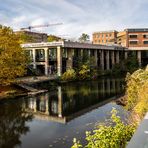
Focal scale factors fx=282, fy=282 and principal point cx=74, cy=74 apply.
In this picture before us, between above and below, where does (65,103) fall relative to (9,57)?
below

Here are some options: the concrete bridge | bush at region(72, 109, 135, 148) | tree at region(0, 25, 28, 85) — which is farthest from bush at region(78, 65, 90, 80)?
bush at region(72, 109, 135, 148)

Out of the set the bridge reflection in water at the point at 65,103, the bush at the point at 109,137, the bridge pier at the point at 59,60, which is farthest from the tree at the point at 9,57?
the bush at the point at 109,137

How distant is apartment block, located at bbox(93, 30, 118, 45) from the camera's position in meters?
157

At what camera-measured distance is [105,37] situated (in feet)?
528

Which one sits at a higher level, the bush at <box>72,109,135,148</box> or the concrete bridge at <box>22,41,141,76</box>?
the concrete bridge at <box>22,41,141,76</box>

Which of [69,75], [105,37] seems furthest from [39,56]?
[105,37]

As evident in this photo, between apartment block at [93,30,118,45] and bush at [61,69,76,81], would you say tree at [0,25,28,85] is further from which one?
apartment block at [93,30,118,45]

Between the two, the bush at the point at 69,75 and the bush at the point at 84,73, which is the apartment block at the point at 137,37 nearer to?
the bush at the point at 84,73

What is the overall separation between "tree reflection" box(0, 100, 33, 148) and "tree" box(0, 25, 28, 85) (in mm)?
9934

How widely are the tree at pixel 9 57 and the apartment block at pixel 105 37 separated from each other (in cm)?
10153

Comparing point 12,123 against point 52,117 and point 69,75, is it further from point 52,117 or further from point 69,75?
point 69,75

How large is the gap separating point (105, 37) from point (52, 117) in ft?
415

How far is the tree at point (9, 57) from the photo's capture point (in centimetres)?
5541

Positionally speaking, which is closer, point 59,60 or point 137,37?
point 59,60
